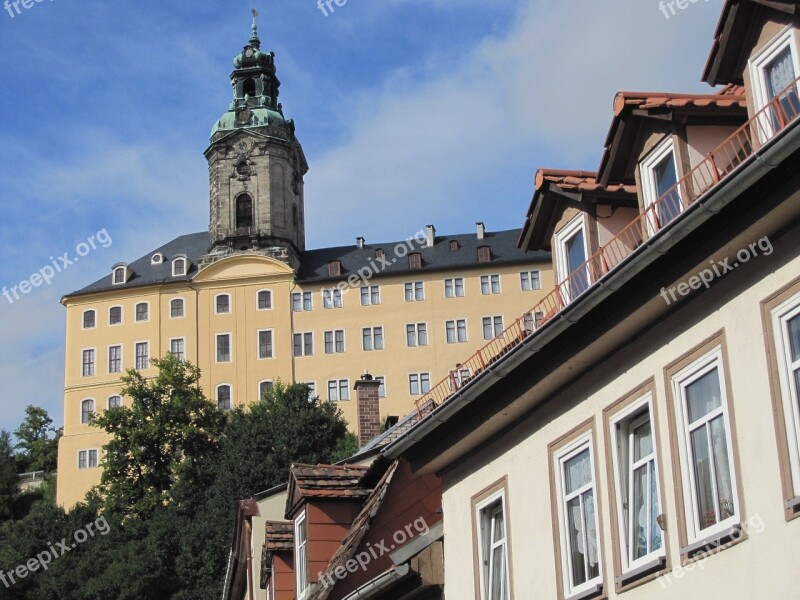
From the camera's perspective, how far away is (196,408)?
9031 centimetres

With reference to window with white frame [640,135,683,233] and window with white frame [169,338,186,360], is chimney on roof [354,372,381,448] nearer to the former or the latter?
window with white frame [640,135,683,233]

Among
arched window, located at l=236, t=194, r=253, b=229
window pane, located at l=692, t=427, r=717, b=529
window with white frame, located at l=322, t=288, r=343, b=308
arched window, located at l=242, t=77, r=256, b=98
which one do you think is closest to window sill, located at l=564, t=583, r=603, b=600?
window pane, located at l=692, t=427, r=717, b=529

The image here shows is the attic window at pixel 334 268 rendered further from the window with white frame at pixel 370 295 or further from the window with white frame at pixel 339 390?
the window with white frame at pixel 339 390

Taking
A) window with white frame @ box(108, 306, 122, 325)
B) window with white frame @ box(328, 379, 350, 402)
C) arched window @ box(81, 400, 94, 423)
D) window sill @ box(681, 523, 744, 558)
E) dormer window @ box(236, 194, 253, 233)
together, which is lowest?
window sill @ box(681, 523, 744, 558)

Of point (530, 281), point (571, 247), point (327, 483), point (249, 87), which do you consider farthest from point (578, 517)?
point (249, 87)

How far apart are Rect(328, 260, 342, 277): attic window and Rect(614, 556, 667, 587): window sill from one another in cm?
9438

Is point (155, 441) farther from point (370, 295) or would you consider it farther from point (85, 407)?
point (370, 295)

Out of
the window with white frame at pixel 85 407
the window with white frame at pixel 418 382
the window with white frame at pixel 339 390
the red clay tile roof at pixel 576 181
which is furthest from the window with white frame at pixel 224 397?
the red clay tile roof at pixel 576 181

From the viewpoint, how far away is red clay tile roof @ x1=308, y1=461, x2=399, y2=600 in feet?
62.7

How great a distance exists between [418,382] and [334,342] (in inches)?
268

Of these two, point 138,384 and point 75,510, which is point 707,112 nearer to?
point 75,510

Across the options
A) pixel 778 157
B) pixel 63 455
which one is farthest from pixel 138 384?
pixel 778 157

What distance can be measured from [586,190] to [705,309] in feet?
13.8

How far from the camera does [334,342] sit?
4028 inches
